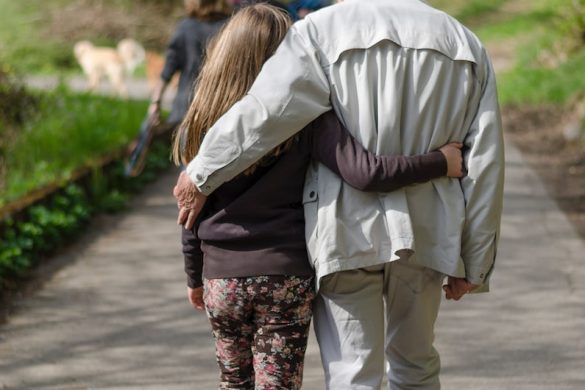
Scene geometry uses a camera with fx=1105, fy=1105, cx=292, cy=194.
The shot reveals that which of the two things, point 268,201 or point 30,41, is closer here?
point 268,201

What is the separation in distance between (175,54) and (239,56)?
15.8ft

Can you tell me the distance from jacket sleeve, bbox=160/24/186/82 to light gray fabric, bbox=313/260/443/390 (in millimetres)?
4811

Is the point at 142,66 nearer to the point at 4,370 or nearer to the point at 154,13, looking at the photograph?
the point at 154,13

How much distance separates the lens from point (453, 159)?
10.6ft

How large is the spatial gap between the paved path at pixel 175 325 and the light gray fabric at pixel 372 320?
1.46 meters

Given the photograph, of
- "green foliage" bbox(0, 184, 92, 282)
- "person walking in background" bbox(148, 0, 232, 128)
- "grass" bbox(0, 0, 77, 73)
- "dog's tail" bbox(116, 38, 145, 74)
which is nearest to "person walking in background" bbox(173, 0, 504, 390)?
"green foliage" bbox(0, 184, 92, 282)

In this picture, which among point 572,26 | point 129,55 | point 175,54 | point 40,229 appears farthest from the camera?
point 129,55

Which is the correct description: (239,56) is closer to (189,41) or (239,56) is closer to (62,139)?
(189,41)

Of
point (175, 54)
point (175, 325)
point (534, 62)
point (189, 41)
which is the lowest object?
point (534, 62)

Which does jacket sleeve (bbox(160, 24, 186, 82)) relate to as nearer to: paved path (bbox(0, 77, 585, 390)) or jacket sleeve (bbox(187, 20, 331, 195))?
paved path (bbox(0, 77, 585, 390))

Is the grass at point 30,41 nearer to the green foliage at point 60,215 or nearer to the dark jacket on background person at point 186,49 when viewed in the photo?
the green foliage at point 60,215

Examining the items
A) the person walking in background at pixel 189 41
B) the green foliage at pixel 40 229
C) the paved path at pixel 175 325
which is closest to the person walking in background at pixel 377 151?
the paved path at pixel 175 325

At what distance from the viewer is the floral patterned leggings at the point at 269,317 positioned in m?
3.24

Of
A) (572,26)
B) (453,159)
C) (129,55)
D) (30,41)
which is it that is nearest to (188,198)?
(453,159)
